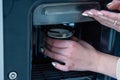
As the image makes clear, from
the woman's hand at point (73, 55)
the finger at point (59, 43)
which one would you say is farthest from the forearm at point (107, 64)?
the finger at point (59, 43)

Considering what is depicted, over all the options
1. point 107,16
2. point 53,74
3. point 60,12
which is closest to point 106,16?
point 107,16

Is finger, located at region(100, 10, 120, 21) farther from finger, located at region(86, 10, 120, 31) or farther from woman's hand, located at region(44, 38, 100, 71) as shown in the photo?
woman's hand, located at region(44, 38, 100, 71)

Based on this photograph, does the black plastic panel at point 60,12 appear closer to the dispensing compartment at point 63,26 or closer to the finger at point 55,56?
the dispensing compartment at point 63,26

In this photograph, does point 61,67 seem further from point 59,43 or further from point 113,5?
point 113,5

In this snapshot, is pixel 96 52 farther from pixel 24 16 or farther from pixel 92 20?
pixel 24 16

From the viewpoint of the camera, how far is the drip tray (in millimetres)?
950

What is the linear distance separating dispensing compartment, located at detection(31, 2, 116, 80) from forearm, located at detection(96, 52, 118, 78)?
0.05m

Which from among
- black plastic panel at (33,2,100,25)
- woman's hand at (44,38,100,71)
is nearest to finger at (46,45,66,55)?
woman's hand at (44,38,100,71)

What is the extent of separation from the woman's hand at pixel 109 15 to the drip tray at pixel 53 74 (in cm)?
22

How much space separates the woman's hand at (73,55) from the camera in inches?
36.7

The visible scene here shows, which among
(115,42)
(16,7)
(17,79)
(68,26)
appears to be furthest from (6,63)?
(115,42)

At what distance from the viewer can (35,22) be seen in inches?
33.5

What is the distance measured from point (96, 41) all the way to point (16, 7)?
34 centimetres

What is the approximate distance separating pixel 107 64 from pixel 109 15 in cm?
20
